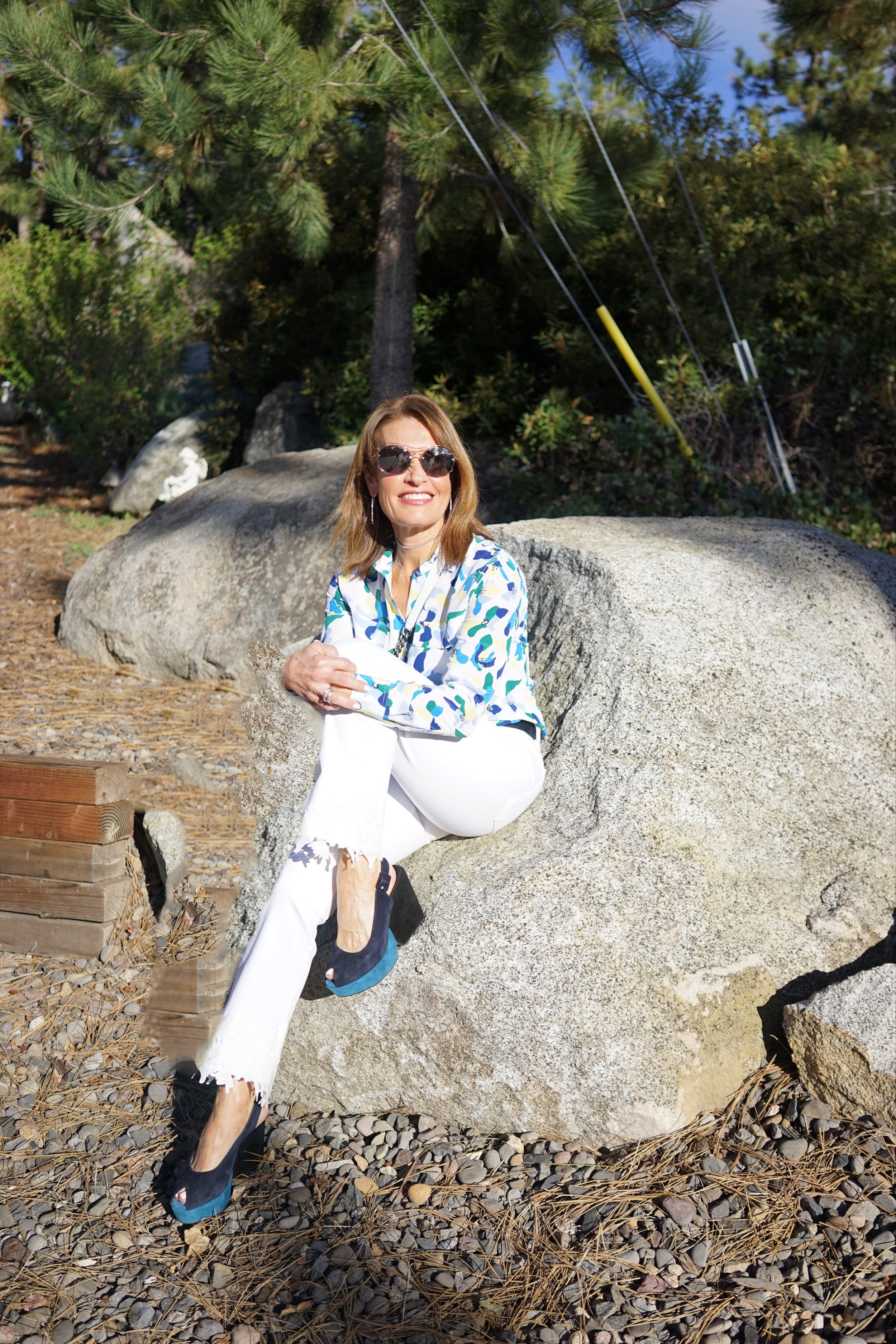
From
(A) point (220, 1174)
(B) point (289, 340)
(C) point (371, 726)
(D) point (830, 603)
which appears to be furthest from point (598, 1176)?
(B) point (289, 340)

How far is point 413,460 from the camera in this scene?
251 cm

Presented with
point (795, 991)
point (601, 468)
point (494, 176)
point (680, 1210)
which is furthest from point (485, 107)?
point (680, 1210)

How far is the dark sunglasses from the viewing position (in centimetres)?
249

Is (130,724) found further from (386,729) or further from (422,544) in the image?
(386,729)

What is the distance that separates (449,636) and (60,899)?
1.38 metres

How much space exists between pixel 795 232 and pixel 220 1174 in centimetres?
705

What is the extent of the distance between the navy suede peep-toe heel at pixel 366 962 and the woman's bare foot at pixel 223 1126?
0.89 ft

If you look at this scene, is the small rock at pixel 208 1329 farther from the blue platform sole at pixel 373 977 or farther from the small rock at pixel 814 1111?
the small rock at pixel 814 1111

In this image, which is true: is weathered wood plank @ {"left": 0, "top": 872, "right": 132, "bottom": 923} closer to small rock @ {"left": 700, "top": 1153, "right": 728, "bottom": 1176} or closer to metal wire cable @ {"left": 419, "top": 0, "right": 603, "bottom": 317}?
small rock @ {"left": 700, "top": 1153, "right": 728, "bottom": 1176}

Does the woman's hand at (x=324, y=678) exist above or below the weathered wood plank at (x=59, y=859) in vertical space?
above

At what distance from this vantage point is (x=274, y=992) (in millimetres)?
2129

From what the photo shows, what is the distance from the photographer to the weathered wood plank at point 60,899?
9.41 ft

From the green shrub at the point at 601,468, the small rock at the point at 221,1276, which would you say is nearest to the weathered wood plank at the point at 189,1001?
the small rock at the point at 221,1276

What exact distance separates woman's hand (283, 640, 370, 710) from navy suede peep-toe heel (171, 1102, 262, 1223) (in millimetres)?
887
